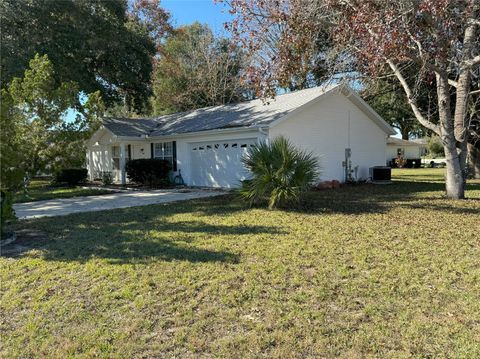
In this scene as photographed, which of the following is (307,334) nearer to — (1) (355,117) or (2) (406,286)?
(2) (406,286)

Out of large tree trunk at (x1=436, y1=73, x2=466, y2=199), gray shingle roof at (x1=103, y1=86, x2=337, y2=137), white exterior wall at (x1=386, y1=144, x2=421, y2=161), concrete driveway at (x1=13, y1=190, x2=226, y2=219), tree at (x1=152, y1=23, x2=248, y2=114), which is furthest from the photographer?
white exterior wall at (x1=386, y1=144, x2=421, y2=161)

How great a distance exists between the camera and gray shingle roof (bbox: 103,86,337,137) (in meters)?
16.0

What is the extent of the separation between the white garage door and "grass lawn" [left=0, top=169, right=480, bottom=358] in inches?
317

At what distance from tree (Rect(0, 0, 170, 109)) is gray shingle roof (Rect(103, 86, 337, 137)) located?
8.00ft

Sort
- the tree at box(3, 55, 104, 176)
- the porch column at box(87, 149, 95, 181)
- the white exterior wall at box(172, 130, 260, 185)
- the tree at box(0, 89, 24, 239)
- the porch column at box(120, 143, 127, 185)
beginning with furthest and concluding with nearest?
the porch column at box(87, 149, 95, 181), the porch column at box(120, 143, 127, 185), the white exterior wall at box(172, 130, 260, 185), the tree at box(3, 55, 104, 176), the tree at box(0, 89, 24, 239)

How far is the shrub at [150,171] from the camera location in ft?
61.1

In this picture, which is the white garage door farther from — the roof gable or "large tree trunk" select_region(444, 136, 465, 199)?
"large tree trunk" select_region(444, 136, 465, 199)

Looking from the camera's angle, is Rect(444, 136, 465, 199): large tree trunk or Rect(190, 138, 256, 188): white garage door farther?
Rect(190, 138, 256, 188): white garage door

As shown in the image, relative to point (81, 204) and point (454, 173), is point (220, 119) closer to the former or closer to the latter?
point (81, 204)

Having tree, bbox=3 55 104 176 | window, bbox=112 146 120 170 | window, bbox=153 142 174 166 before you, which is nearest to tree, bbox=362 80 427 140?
window, bbox=153 142 174 166

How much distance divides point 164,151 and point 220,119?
142 inches

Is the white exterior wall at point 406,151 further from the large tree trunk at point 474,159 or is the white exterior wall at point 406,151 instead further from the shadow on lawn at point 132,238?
the shadow on lawn at point 132,238

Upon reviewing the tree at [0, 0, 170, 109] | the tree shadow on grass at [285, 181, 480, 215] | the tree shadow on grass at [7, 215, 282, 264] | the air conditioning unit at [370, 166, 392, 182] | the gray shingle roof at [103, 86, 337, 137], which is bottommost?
the tree shadow on grass at [7, 215, 282, 264]

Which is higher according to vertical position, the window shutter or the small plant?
the window shutter
